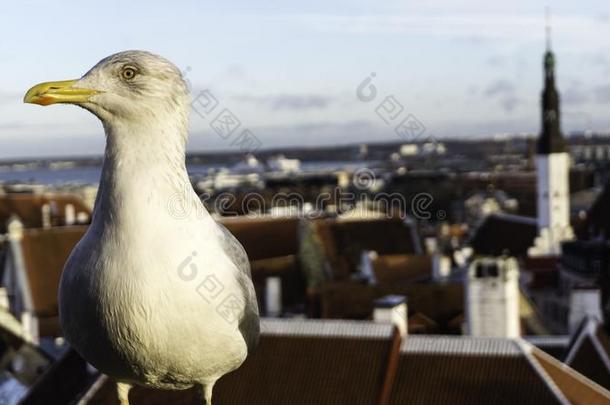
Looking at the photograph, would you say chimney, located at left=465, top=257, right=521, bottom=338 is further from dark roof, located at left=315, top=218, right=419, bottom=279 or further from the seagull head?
the seagull head

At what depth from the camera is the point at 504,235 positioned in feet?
154

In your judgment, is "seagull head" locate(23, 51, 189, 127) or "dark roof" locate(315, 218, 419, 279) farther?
"dark roof" locate(315, 218, 419, 279)

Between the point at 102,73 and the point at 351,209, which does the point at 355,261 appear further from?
the point at 102,73

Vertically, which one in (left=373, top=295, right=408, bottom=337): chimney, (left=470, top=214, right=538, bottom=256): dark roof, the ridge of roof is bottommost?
(left=470, top=214, right=538, bottom=256): dark roof

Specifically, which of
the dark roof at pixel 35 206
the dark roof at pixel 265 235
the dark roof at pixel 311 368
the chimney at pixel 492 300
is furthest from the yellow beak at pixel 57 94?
the dark roof at pixel 35 206

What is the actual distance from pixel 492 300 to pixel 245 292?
48.6 ft

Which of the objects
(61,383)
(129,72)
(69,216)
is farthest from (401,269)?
(129,72)

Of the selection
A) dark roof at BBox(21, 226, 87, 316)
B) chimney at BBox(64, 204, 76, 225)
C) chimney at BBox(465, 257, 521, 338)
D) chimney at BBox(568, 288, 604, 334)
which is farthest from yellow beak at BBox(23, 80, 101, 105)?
chimney at BBox(64, 204, 76, 225)

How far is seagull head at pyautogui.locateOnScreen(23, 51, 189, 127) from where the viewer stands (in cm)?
371

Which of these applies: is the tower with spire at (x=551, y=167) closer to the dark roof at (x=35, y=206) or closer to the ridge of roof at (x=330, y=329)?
the dark roof at (x=35, y=206)

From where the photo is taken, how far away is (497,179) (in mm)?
125125

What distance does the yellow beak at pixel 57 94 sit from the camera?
3707 millimetres

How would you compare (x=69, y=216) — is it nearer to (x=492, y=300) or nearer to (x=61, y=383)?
(x=61, y=383)

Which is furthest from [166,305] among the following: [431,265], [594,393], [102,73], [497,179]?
[497,179]
